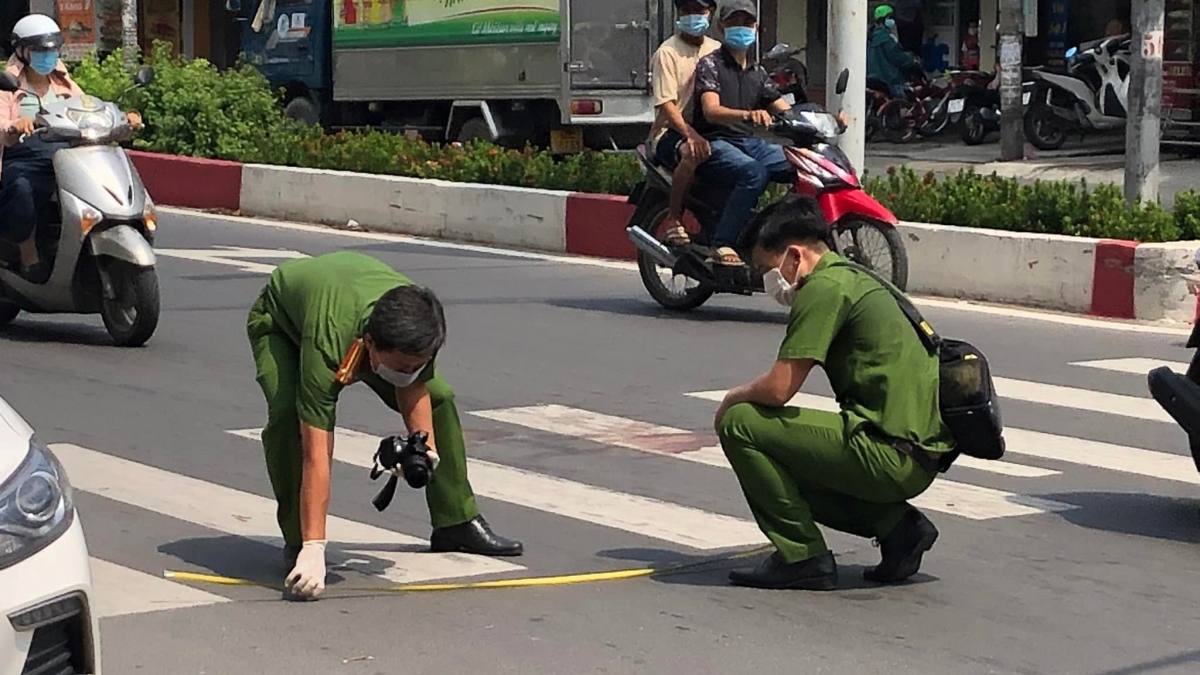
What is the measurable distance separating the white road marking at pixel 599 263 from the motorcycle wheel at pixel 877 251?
36.3 inches

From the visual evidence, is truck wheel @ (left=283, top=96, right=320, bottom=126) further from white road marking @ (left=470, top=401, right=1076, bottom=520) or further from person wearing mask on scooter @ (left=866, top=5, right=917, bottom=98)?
white road marking @ (left=470, top=401, right=1076, bottom=520)

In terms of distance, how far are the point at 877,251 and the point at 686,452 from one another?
3826 millimetres

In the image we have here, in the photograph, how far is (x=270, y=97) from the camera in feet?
67.5

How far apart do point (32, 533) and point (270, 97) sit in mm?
16964

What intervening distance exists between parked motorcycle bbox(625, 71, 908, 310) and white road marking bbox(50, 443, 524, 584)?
4.47 meters

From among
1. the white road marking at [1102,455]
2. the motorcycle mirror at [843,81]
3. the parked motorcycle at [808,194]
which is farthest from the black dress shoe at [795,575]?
the motorcycle mirror at [843,81]

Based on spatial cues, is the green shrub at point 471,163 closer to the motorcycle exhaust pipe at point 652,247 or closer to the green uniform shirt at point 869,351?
the motorcycle exhaust pipe at point 652,247

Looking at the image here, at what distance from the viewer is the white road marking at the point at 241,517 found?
6469 mm

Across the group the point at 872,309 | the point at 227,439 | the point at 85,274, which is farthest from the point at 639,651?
the point at 85,274

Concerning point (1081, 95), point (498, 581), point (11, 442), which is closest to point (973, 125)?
point (1081, 95)

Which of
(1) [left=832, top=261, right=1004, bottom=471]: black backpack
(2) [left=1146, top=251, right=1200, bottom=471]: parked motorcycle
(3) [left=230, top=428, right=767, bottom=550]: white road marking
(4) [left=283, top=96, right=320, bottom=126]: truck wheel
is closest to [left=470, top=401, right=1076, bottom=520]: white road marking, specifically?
(2) [left=1146, top=251, right=1200, bottom=471]: parked motorcycle

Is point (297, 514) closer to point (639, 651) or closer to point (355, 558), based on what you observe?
point (355, 558)

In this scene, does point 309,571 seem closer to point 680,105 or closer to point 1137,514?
point 1137,514

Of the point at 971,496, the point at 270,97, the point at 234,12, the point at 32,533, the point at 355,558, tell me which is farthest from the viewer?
the point at 234,12
